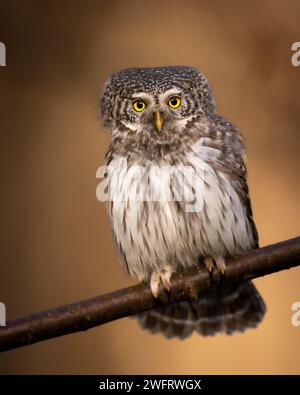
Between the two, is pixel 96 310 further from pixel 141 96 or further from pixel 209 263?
pixel 141 96

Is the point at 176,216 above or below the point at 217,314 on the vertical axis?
above

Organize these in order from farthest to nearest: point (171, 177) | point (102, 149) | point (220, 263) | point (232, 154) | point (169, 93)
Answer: point (102, 149) < point (232, 154) < point (169, 93) < point (171, 177) < point (220, 263)

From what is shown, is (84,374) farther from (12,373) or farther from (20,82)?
(20,82)

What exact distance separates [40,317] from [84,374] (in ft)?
6.90

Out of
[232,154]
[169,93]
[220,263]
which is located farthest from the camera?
[232,154]

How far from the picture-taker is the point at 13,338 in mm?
2934

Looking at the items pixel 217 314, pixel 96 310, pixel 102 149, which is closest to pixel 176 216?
pixel 96 310

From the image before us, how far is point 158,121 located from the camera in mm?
3480

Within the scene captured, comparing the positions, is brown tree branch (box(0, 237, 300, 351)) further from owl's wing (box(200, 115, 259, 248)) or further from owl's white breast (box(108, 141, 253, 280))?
owl's wing (box(200, 115, 259, 248))

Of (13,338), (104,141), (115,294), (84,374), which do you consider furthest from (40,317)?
(104,141)

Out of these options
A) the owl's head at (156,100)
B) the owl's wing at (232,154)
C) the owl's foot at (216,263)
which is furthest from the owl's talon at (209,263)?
the owl's head at (156,100)

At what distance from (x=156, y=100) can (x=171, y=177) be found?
40cm

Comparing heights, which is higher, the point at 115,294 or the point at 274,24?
the point at 274,24

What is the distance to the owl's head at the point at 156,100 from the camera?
140 inches
